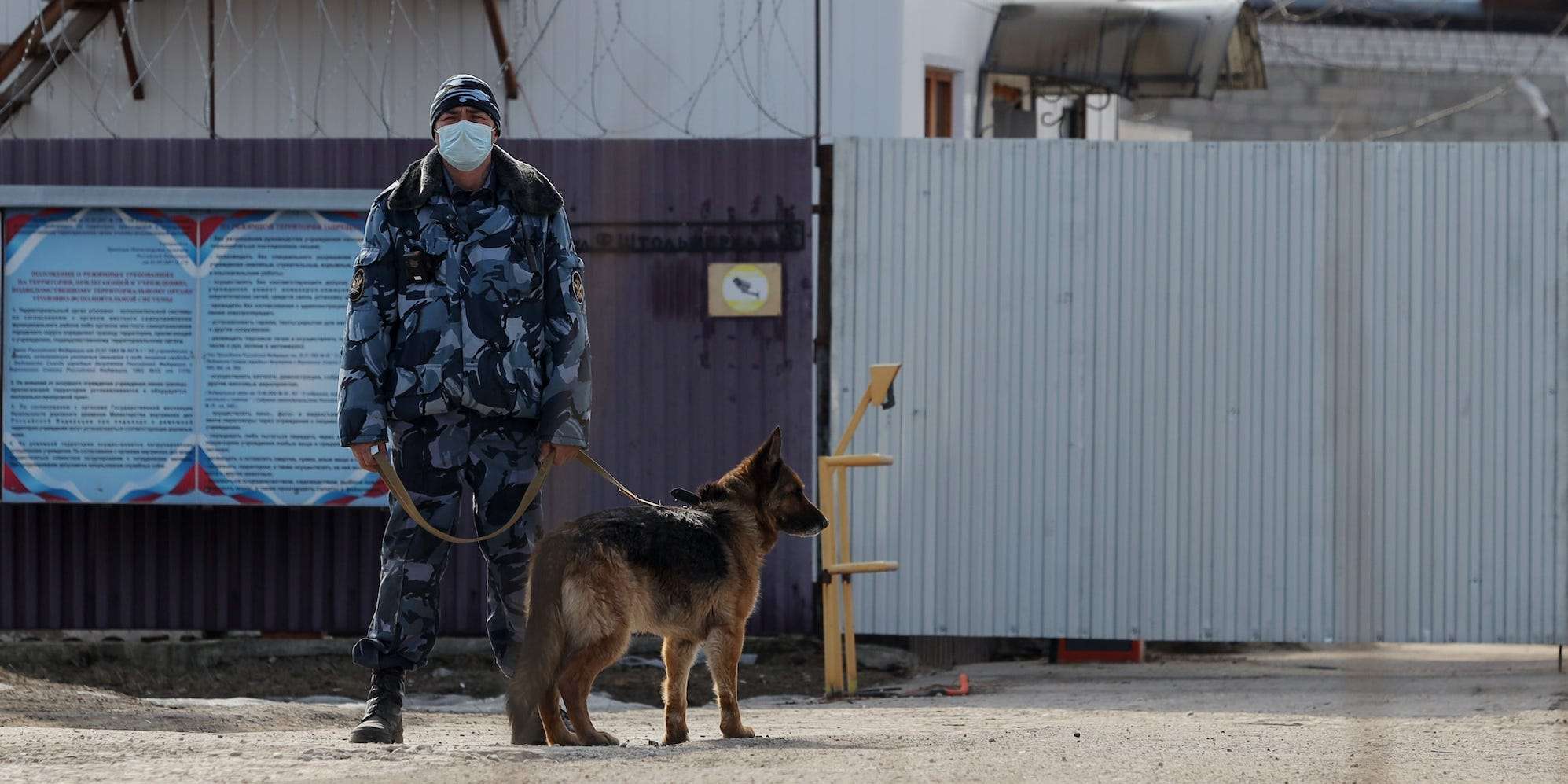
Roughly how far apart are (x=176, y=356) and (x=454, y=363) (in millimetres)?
3256

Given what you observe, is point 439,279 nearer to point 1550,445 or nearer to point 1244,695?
point 1244,695

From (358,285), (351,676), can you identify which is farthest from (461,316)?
(351,676)

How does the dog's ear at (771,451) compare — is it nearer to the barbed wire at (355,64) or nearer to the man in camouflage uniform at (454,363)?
the man in camouflage uniform at (454,363)

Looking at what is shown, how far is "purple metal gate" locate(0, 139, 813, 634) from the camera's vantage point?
7828 millimetres

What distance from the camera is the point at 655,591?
4930 millimetres

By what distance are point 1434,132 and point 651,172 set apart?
1481cm

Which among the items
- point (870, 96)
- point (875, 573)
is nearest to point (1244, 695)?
point (875, 573)

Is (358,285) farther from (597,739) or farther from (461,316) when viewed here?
(597,739)

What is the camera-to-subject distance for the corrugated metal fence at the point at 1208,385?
7.61 metres

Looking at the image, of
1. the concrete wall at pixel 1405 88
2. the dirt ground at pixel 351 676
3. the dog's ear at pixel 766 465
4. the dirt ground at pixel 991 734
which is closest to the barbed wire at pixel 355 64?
the dirt ground at pixel 351 676

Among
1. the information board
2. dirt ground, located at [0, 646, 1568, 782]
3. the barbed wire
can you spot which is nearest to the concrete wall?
the barbed wire

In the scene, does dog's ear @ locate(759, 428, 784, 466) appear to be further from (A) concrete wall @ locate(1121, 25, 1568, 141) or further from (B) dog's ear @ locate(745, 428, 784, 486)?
(A) concrete wall @ locate(1121, 25, 1568, 141)

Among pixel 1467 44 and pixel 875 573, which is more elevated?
pixel 1467 44

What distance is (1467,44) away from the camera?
19078 millimetres
